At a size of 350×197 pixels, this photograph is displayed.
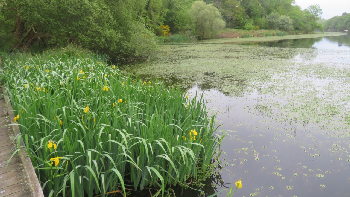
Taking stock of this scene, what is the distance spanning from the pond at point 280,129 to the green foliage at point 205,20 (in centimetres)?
1743

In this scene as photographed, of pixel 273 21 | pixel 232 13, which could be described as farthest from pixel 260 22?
pixel 232 13

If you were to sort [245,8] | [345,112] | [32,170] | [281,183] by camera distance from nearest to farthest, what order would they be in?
[32,170] < [281,183] < [345,112] < [245,8]

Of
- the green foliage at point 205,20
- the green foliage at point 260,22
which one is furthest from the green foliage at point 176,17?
the green foliage at point 260,22

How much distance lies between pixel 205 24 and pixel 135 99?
22.8 meters

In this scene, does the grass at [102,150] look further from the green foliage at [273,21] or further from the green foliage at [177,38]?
the green foliage at [273,21]

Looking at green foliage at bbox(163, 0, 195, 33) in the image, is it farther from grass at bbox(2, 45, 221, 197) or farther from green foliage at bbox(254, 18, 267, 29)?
grass at bbox(2, 45, 221, 197)

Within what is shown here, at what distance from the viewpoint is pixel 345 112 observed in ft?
14.4

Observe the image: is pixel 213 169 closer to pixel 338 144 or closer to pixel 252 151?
pixel 252 151

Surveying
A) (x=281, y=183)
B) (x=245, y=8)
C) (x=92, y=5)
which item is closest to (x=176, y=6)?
(x=245, y=8)

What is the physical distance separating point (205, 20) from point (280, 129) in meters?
22.3

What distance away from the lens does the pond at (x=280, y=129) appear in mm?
2551

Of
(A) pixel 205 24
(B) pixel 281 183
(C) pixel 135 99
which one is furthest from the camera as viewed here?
(A) pixel 205 24

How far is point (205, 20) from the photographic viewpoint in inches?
955

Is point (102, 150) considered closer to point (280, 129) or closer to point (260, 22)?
point (280, 129)
